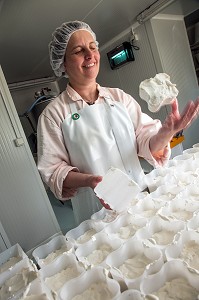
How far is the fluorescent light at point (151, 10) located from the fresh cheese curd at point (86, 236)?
7.96 ft

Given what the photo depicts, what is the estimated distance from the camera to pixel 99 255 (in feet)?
2.86

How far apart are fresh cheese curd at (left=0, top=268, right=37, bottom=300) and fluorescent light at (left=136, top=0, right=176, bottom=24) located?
2673 mm

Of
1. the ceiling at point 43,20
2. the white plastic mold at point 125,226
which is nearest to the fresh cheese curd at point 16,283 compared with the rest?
the white plastic mold at point 125,226

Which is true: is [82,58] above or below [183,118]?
above

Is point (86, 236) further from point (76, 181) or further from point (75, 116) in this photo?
point (75, 116)

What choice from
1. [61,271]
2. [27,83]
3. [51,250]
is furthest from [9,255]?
[27,83]

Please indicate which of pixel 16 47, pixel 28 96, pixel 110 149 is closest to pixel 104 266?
pixel 110 149

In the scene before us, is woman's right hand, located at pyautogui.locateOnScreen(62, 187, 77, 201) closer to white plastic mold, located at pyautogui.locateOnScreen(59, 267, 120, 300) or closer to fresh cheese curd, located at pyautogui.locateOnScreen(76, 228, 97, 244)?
fresh cheese curd, located at pyautogui.locateOnScreen(76, 228, 97, 244)

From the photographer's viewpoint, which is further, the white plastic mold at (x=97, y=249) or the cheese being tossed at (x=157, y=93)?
the cheese being tossed at (x=157, y=93)

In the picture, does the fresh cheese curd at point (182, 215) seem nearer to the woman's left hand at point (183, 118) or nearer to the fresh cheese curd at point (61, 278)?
the woman's left hand at point (183, 118)

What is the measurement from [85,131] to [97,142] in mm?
81

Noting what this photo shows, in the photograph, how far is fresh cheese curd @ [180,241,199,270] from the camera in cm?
73

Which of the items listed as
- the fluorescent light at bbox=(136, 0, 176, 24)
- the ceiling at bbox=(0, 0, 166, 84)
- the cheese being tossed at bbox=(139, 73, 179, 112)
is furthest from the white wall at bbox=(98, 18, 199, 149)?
the cheese being tossed at bbox=(139, 73, 179, 112)

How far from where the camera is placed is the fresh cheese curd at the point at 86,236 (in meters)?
0.96
